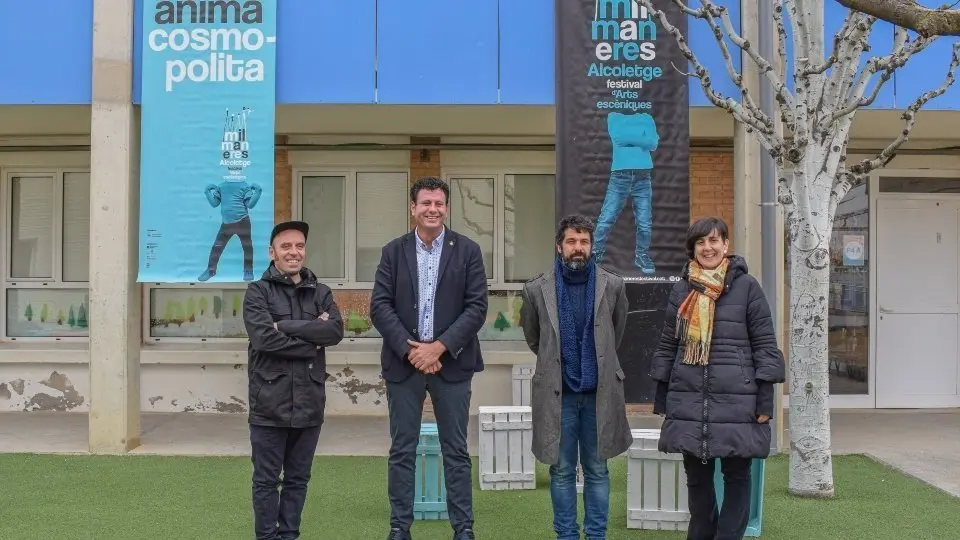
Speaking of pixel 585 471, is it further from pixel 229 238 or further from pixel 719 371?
pixel 229 238

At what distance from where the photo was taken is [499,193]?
34.0ft

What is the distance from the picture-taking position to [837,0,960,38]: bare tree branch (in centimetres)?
311

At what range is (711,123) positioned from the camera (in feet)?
29.6

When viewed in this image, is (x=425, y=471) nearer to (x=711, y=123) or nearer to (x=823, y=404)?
(x=823, y=404)

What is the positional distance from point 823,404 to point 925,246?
5.00 m

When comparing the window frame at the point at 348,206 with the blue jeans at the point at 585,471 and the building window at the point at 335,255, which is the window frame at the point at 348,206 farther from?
the blue jeans at the point at 585,471

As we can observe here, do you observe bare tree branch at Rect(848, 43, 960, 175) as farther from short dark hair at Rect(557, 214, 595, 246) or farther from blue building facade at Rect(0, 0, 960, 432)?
short dark hair at Rect(557, 214, 595, 246)

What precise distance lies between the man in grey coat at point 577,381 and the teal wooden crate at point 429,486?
110 centimetres

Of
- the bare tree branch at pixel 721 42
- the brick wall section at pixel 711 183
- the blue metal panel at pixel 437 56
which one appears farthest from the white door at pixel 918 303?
the blue metal panel at pixel 437 56

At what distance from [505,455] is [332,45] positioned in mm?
3674

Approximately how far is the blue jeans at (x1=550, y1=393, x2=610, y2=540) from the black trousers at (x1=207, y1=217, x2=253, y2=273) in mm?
3653

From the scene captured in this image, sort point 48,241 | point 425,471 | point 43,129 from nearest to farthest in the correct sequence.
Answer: point 425,471, point 43,129, point 48,241

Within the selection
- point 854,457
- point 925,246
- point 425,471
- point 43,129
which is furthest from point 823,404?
point 43,129

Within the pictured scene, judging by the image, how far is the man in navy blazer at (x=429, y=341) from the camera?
4820 millimetres
